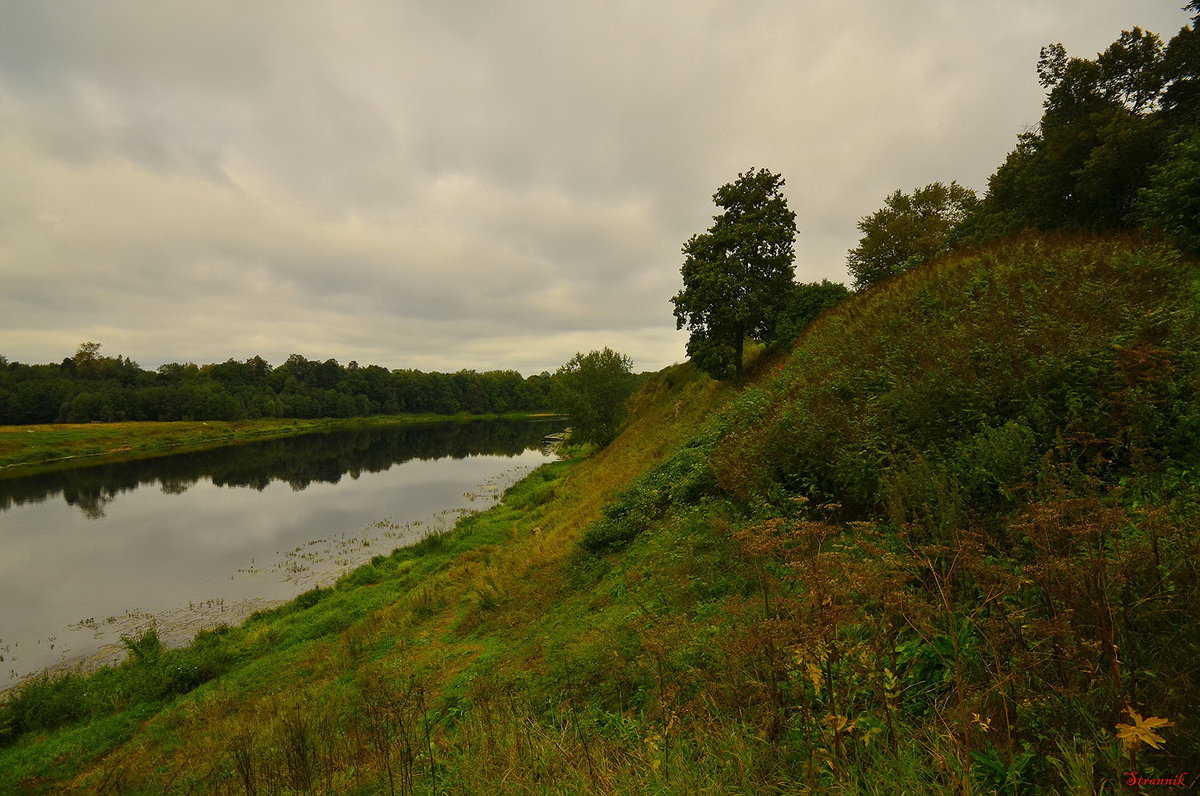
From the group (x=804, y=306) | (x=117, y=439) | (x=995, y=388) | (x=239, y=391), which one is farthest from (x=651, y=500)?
(x=239, y=391)

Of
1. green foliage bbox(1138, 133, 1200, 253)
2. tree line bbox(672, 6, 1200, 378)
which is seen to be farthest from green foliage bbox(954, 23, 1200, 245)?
green foliage bbox(1138, 133, 1200, 253)

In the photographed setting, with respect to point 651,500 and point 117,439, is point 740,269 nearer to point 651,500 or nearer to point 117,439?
point 651,500

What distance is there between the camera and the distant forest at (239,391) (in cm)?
10788

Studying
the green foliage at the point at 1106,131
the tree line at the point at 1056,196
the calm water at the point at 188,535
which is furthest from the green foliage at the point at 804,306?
the calm water at the point at 188,535

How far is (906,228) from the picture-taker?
92.8ft

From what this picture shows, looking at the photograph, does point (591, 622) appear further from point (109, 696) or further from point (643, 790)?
point (109, 696)

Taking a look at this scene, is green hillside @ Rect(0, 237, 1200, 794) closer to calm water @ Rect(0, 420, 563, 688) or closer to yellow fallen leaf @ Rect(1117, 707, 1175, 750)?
yellow fallen leaf @ Rect(1117, 707, 1175, 750)

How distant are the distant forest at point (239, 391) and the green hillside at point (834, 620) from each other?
71.1 m

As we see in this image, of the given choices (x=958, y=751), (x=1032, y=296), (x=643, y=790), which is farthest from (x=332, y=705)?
(x=1032, y=296)

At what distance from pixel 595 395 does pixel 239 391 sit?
138m

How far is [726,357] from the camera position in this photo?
22.5 metres

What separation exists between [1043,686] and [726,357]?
20.2 m

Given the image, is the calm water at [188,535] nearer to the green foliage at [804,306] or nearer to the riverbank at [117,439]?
the riverbank at [117,439]

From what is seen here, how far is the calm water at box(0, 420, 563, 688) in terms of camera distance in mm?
18156
